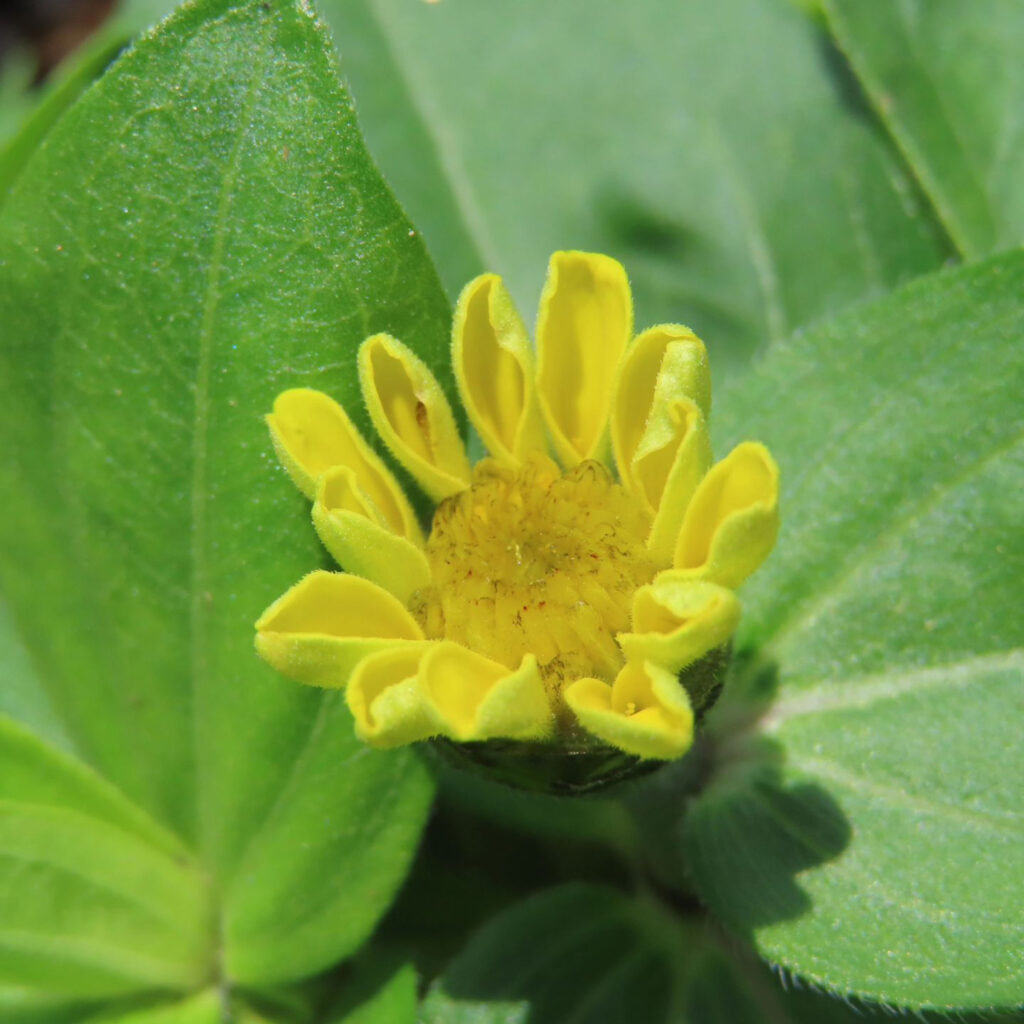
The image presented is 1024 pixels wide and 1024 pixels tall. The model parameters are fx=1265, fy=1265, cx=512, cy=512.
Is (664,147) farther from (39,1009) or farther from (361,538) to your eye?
(39,1009)

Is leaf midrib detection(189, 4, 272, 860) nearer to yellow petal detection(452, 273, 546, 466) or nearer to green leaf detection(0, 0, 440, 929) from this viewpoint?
green leaf detection(0, 0, 440, 929)

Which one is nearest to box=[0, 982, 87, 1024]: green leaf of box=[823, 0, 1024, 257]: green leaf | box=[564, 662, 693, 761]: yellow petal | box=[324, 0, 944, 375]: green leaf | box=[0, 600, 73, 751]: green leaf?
box=[0, 600, 73, 751]: green leaf

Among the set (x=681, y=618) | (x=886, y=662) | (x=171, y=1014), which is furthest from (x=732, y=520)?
(x=171, y=1014)

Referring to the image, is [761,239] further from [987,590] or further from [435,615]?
[435,615]

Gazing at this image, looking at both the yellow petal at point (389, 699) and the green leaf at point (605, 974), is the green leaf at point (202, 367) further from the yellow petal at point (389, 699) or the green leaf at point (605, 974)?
the yellow petal at point (389, 699)

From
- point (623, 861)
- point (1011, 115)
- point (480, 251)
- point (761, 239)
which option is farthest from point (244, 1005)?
point (1011, 115)

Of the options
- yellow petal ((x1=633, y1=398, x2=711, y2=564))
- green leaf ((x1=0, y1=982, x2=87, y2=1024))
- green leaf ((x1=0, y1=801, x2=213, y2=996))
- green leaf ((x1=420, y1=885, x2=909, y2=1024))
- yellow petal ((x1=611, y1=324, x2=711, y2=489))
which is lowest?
green leaf ((x1=420, y1=885, x2=909, y2=1024))
